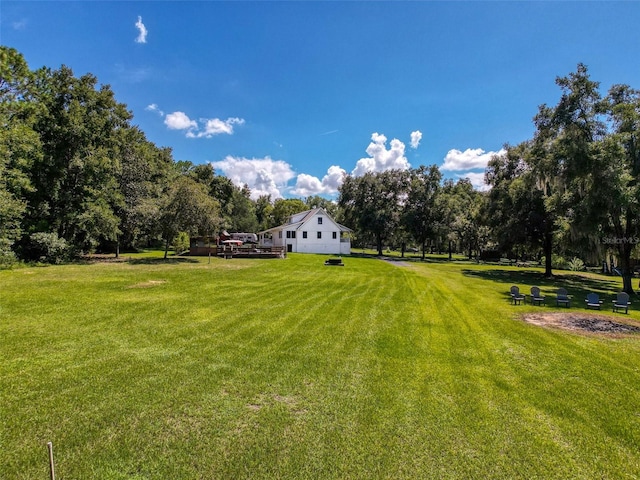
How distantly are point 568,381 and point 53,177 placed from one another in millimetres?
30829

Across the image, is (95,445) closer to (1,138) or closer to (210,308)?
(210,308)

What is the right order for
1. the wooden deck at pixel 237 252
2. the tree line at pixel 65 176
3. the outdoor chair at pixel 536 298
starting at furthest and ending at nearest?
1. the wooden deck at pixel 237 252
2. the tree line at pixel 65 176
3. the outdoor chair at pixel 536 298

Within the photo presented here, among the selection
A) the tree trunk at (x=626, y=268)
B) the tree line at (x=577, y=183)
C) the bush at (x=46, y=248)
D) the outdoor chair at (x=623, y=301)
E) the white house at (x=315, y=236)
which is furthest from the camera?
the white house at (x=315, y=236)

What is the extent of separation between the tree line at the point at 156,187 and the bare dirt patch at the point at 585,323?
8571mm

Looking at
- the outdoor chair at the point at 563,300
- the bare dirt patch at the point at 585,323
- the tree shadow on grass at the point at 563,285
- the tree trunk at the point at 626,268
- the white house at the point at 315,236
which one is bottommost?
the tree shadow on grass at the point at 563,285

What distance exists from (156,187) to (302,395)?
112ft

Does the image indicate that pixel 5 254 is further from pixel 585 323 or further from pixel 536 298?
pixel 585 323

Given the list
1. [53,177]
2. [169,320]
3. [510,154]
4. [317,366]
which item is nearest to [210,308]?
[169,320]

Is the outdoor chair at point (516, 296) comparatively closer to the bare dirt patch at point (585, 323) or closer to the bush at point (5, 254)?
the bare dirt patch at point (585, 323)

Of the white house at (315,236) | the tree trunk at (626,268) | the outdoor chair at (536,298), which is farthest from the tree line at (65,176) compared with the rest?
the tree trunk at (626,268)

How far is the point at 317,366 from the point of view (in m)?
6.47

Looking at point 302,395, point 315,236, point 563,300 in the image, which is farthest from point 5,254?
point 315,236

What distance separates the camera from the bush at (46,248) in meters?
20.9

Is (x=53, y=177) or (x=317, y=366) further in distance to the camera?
(x=53, y=177)
